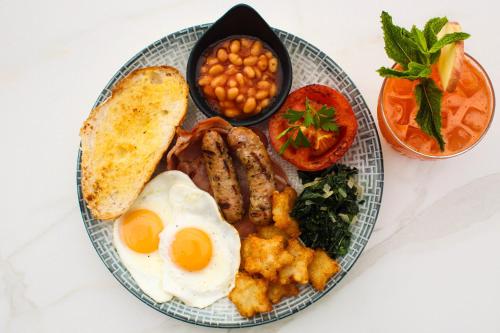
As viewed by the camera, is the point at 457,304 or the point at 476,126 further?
the point at 457,304

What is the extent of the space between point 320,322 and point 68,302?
186 centimetres

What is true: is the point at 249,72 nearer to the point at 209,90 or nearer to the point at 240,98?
the point at 240,98

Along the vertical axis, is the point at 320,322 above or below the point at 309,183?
below

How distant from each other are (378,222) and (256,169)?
1.05m

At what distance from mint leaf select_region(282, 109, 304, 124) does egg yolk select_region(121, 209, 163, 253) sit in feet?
3.75

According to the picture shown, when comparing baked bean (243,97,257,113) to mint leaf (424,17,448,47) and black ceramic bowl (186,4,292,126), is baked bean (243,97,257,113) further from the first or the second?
mint leaf (424,17,448,47)

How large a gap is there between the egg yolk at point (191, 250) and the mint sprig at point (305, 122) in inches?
32.2

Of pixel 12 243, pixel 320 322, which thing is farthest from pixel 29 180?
pixel 320 322

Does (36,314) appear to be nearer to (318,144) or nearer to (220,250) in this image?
(220,250)

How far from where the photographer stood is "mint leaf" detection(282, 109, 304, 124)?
3187 mm

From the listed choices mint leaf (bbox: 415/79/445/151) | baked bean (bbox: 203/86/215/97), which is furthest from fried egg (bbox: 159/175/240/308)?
mint leaf (bbox: 415/79/445/151)

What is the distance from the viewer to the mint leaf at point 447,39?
2764 mm

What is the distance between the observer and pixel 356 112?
3.44 meters

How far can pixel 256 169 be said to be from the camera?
3.27 m
